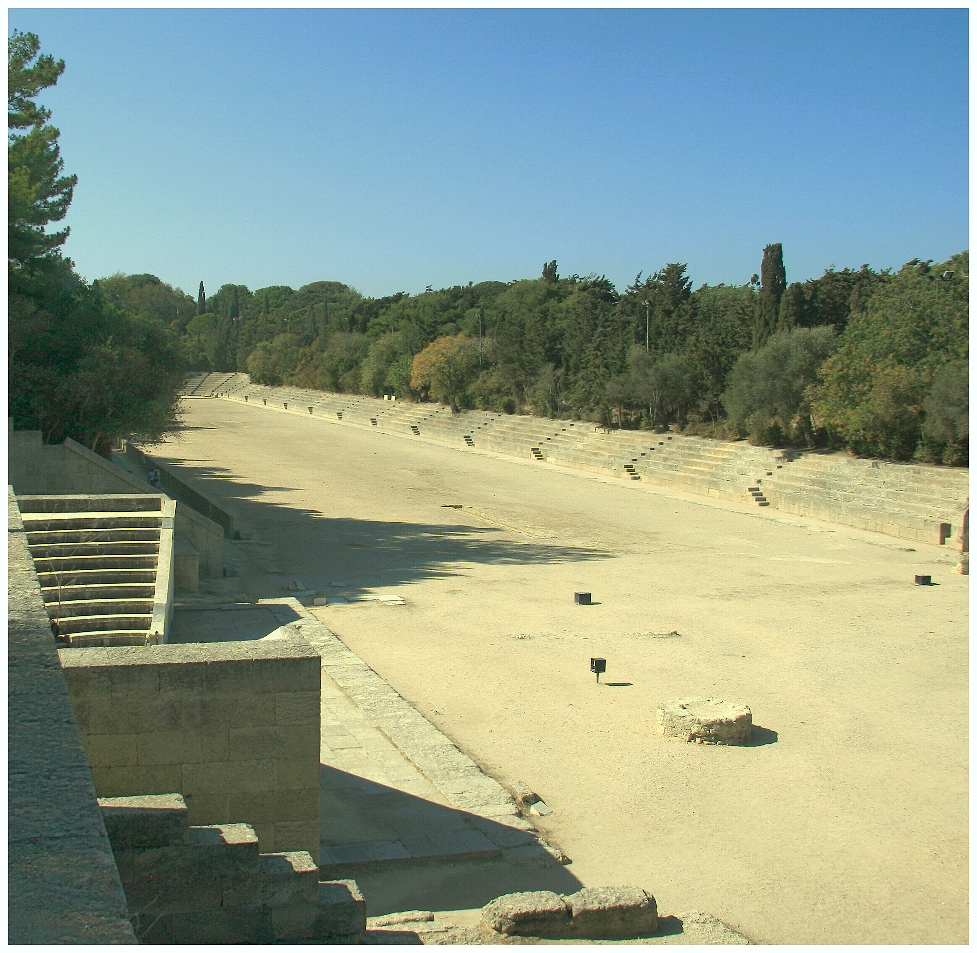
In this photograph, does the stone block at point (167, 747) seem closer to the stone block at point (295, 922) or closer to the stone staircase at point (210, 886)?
the stone staircase at point (210, 886)

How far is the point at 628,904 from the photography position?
20.7 feet

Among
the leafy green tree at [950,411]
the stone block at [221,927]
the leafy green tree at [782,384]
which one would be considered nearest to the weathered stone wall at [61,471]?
the stone block at [221,927]

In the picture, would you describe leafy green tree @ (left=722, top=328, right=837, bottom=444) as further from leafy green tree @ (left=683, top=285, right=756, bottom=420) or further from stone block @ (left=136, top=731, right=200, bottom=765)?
stone block @ (left=136, top=731, right=200, bottom=765)

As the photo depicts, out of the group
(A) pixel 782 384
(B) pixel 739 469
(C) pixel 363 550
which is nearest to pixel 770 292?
(A) pixel 782 384

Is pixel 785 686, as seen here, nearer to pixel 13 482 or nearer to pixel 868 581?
pixel 868 581

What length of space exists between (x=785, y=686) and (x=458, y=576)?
881cm

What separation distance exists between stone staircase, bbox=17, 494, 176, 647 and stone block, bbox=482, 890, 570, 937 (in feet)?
23.2

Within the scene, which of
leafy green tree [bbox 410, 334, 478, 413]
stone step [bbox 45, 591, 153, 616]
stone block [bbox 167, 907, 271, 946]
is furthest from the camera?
leafy green tree [bbox 410, 334, 478, 413]

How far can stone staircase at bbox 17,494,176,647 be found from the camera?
12741 millimetres

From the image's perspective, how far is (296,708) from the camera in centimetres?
708

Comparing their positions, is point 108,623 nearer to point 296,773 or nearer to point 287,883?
point 296,773

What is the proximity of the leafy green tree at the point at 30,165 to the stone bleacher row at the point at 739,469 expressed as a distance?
2378 centimetres

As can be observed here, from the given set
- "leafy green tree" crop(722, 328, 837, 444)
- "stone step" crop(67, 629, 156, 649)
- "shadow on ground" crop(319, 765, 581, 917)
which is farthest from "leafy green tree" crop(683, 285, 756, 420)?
"shadow on ground" crop(319, 765, 581, 917)

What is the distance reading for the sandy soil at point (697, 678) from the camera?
311 inches
